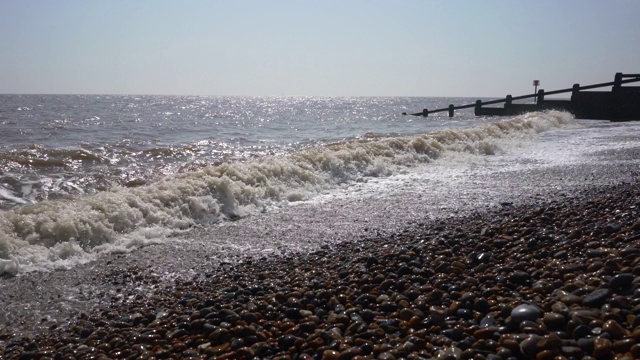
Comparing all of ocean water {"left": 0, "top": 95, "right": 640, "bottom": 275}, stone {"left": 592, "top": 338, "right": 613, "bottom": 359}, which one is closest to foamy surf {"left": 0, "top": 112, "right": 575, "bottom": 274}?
ocean water {"left": 0, "top": 95, "right": 640, "bottom": 275}

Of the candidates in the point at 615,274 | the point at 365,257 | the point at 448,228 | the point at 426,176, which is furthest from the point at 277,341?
the point at 426,176

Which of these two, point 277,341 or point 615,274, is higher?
point 615,274

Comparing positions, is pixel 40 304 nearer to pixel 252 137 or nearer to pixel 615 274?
pixel 615 274

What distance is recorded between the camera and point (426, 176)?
38.7ft

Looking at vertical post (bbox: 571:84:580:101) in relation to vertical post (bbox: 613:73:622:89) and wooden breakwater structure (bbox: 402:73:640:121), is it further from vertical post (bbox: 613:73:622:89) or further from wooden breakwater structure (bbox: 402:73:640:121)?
vertical post (bbox: 613:73:622:89)

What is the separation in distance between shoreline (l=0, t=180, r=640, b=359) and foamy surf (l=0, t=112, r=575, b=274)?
1434 millimetres

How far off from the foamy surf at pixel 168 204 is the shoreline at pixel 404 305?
4.70 ft

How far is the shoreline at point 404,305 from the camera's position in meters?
3.42

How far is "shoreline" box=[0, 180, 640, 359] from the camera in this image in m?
3.42

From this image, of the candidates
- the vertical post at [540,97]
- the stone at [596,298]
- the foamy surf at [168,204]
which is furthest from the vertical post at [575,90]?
the stone at [596,298]

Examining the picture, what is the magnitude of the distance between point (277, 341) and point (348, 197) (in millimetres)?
5966

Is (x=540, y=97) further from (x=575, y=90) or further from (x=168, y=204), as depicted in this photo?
(x=168, y=204)

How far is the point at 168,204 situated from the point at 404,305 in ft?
17.3

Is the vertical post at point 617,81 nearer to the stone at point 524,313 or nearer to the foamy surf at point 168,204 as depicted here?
the foamy surf at point 168,204
